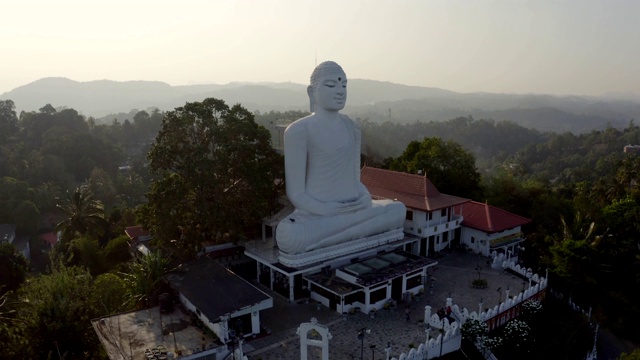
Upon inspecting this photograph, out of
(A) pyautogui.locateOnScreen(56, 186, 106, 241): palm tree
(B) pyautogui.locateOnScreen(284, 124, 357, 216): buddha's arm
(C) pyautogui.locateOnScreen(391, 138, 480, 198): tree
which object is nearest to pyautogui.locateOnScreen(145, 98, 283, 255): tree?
(B) pyautogui.locateOnScreen(284, 124, 357, 216): buddha's arm

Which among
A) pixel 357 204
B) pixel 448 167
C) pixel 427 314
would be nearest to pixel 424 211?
pixel 357 204

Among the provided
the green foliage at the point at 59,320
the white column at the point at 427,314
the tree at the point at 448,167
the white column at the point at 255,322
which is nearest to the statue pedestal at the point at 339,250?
the white column at the point at 255,322

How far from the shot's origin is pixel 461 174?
2819cm

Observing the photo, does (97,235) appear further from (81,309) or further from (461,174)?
(461,174)

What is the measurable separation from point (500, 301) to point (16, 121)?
2229 inches

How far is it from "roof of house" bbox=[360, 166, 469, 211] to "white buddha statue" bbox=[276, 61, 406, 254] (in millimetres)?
3102

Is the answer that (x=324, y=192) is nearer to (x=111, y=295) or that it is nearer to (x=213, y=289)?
(x=213, y=289)

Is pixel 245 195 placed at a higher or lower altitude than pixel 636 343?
higher

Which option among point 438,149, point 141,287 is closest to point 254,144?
point 141,287

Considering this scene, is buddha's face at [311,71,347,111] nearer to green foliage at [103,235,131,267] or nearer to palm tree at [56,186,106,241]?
green foliage at [103,235,131,267]

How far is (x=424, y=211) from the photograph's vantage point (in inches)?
838

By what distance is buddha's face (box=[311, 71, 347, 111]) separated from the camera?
1803 centimetres

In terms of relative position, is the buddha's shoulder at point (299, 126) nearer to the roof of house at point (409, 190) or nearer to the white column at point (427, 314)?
the roof of house at point (409, 190)

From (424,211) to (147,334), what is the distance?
487 inches
